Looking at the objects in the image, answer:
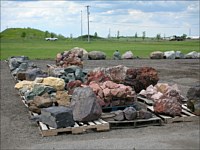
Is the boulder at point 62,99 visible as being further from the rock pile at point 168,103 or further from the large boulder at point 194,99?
the large boulder at point 194,99

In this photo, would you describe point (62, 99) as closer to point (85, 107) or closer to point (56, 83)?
point (85, 107)

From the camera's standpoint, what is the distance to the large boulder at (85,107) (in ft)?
29.2

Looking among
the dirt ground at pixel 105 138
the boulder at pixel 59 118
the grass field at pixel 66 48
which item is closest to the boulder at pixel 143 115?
the dirt ground at pixel 105 138

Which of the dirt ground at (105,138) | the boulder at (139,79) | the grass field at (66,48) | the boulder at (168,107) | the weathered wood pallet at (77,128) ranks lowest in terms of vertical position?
the dirt ground at (105,138)

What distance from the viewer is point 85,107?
29.6 ft

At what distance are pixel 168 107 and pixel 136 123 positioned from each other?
1.12 meters

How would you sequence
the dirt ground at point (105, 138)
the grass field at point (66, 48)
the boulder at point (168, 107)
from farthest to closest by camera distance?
the grass field at point (66, 48) → the boulder at point (168, 107) → the dirt ground at point (105, 138)

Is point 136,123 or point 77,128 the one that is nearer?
point 77,128

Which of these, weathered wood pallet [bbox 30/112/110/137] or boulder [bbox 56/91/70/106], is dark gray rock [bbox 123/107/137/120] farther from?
boulder [bbox 56/91/70/106]

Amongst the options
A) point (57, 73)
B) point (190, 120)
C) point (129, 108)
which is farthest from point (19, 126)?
point (57, 73)

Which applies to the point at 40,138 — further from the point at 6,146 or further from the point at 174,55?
the point at 174,55

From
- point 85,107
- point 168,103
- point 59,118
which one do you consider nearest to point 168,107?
point 168,103

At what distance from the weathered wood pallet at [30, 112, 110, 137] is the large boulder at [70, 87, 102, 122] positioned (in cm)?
17

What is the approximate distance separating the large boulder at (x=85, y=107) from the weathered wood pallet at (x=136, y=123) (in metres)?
0.47
